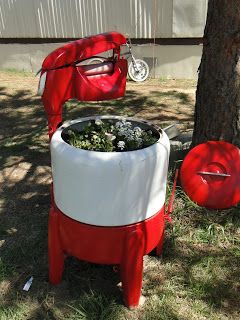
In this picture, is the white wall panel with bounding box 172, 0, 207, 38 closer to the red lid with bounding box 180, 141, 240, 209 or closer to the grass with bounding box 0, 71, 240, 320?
the grass with bounding box 0, 71, 240, 320

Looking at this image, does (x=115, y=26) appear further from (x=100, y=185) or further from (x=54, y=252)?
(x=100, y=185)

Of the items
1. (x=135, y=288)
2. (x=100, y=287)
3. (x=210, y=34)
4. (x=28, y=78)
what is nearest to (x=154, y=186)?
(x=135, y=288)

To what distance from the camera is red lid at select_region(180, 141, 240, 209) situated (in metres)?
2.77

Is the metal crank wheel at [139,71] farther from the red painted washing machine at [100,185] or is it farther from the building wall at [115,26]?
the red painted washing machine at [100,185]

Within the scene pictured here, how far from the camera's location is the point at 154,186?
7.38ft

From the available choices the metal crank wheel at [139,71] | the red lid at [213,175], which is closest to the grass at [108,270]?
the red lid at [213,175]

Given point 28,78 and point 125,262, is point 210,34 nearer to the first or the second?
point 125,262

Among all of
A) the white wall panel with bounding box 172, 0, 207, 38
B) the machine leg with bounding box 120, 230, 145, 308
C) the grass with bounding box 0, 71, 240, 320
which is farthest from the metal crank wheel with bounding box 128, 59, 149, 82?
the machine leg with bounding box 120, 230, 145, 308

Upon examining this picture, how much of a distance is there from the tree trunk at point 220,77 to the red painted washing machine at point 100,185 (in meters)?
0.88

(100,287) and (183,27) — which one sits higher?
(183,27)

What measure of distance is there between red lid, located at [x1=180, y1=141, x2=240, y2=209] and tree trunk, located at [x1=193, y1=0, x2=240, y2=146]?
397mm

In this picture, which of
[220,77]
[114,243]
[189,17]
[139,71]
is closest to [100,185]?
[114,243]

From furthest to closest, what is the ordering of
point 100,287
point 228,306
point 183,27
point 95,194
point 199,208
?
point 183,27 < point 199,208 < point 100,287 < point 228,306 < point 95,194

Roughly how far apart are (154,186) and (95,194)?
35 cm
